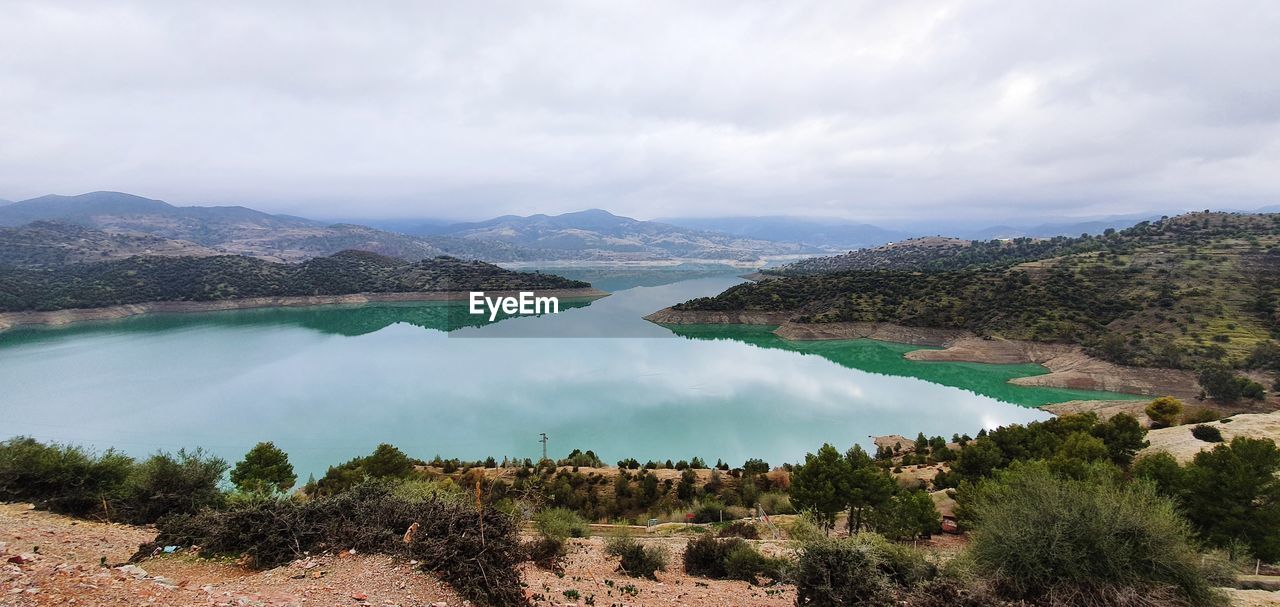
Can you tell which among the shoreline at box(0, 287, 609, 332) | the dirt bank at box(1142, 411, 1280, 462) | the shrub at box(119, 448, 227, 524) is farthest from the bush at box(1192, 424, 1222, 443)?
the shoreline at box(0, 287, 609, 332)

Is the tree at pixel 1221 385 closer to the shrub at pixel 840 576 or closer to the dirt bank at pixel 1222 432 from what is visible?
the dirt bank at pixel 1222 432

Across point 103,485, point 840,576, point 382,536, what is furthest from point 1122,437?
point 103,485

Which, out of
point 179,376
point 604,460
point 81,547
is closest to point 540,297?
point 179,376

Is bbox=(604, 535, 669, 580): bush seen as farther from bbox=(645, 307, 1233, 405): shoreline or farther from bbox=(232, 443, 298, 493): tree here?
bbox=(645, 307, 1233, 405): shoreline

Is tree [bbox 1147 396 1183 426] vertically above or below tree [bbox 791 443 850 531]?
below

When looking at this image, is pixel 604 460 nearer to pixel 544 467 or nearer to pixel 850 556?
pixel 544 467

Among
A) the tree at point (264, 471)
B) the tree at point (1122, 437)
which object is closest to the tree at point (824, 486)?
the tree at point (1122, 437)

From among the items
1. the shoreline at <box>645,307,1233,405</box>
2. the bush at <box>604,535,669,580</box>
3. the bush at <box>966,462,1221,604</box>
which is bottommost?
the shoreline at <box>645,307,1233,405</box>
